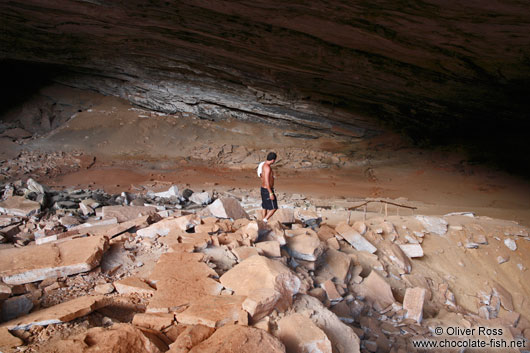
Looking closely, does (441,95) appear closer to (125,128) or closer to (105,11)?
(105,11)

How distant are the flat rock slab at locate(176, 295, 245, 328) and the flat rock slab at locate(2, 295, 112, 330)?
671 mm

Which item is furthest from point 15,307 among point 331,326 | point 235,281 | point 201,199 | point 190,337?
point 201,199

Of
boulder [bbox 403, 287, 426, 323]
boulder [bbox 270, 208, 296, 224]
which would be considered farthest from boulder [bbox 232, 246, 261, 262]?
boulder [bbox 403, 287, 426, 323]

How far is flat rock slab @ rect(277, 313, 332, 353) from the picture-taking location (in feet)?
7.44

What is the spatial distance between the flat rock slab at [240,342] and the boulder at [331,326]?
634 mm

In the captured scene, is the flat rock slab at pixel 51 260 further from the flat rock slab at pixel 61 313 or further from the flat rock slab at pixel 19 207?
the flat rock slab at pixel 19 207

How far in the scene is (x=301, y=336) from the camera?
2.33 metres

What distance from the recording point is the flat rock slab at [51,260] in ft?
9.99

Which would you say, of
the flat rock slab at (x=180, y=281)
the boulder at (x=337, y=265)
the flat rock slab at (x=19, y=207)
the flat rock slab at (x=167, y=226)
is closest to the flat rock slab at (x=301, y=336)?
the flat rock slab at (x=180, y=281)

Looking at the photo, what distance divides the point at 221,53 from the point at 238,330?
374 inches

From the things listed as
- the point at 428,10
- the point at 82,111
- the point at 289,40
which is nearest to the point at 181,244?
the point at 428,10

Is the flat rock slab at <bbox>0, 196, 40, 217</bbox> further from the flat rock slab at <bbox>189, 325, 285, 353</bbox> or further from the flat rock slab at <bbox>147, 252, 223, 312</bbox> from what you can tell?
the flat rock slab at <bbox>189, 325, 285, 353</bbox>

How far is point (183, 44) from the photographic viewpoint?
33.4 feet

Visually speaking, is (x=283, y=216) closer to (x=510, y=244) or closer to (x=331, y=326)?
(x=331, y=326)
